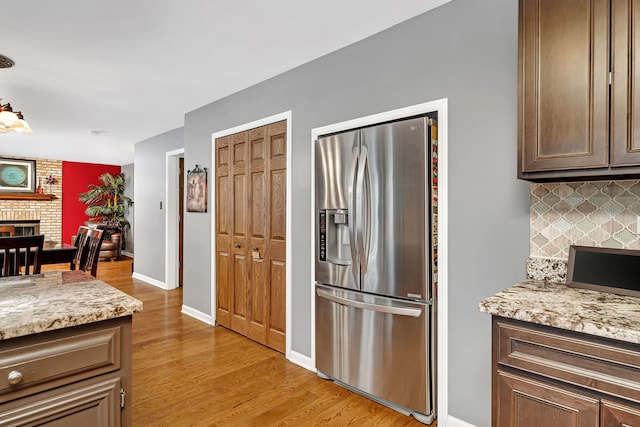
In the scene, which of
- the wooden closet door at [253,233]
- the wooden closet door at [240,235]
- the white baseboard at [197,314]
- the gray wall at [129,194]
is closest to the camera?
the wooden closet door at [253,233]

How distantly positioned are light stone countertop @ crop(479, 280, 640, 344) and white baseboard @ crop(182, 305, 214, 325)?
131 inches

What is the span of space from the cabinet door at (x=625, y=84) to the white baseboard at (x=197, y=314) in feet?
12.6

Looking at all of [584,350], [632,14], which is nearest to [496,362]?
[584,350]

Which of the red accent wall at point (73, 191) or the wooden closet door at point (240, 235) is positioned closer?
the wooden closet door at point (240, 235)

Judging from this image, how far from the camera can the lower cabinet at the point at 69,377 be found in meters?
1.07

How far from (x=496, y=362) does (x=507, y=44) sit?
5.27 ft

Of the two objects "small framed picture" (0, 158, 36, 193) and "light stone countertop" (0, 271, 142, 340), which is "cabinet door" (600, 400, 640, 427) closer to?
"light stone countertop" (0, 271, 142, 340)

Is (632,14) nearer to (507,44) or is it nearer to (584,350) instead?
(507,44)

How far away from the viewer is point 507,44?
6.31 feet

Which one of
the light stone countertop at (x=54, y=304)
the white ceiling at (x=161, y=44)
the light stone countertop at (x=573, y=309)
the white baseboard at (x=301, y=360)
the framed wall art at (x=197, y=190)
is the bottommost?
the white baseboard at (x=301, y=360)

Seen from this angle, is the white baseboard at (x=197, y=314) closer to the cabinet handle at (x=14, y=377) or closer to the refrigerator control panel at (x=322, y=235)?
the refrigerator control panel at (x=322, y=235)

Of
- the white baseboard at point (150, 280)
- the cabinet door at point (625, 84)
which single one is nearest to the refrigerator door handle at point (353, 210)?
the cabinet door at point (625, 84)

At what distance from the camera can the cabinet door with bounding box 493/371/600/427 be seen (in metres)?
1.25

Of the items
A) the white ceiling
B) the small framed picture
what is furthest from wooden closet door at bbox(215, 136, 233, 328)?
the small framed picture
